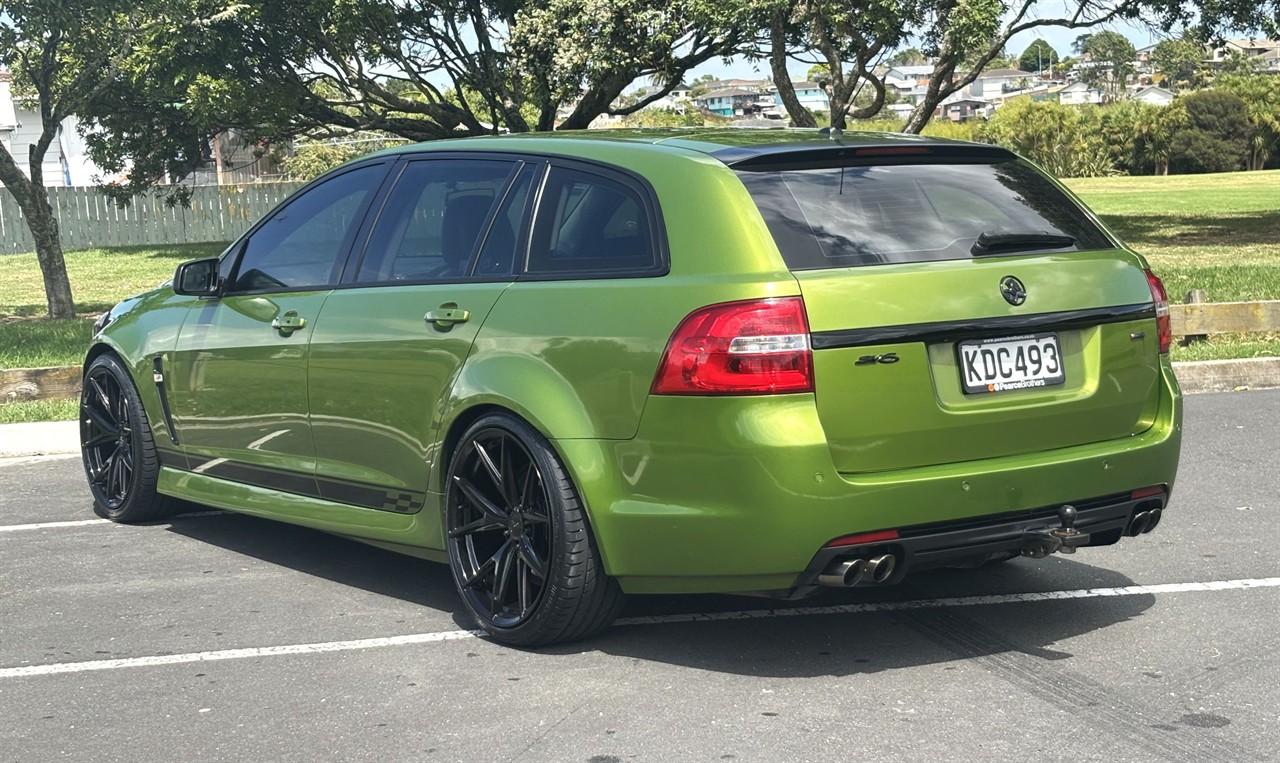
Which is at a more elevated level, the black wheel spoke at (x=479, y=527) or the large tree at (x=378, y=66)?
the large tree at (x=378, y=66)

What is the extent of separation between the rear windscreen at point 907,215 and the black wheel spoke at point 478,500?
133 centimetres

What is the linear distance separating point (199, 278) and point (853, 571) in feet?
11.1

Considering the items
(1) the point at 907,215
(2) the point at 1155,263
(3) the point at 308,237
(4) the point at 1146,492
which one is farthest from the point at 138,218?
(4) the point at 1146,492

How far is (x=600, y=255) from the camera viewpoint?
4980 millimetres

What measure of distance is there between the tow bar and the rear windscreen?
0.84 meters

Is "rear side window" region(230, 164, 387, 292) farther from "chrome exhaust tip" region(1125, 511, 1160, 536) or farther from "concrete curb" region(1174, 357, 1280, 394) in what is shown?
"concrete curb" region(1174, 357, 1280, 394)

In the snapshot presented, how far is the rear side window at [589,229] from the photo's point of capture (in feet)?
16.0

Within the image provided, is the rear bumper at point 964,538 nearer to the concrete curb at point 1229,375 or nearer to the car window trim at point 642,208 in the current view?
the car window trim at point 642,208

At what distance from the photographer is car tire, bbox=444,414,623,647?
4.86 metres

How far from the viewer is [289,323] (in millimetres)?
6039

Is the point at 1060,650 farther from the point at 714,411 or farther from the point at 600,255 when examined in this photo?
the point at 600,255

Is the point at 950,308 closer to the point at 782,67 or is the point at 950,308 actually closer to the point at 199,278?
the point at 199,278

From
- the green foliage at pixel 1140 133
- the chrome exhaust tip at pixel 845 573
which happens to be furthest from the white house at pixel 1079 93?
the chrome exhaust tip at pixel 845 573

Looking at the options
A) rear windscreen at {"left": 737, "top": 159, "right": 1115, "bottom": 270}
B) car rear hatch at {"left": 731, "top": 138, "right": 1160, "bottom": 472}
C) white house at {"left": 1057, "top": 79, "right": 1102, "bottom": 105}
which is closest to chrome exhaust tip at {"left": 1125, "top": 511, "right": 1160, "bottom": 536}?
car rear hatch at {"left": 731, "top": 138, "right": 1160, "bottom": 472}
